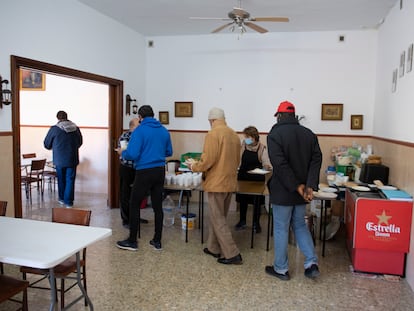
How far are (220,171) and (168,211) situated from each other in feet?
7.43

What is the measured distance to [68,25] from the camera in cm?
448

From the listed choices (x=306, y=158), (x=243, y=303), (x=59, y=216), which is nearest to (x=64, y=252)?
(x=59, y=216)

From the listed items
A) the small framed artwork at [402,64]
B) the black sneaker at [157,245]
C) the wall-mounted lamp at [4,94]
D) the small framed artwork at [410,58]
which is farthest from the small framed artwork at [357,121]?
the wall-mounted lamp at [4,94]

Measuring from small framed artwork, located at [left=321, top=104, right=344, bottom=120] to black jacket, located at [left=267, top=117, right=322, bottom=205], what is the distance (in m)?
2.83

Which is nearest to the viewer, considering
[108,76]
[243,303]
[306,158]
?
[243,303]

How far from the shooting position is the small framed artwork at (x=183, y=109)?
20.8 ft

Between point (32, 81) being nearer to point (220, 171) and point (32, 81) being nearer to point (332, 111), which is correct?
point (220, 171)

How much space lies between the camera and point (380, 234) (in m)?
3.30

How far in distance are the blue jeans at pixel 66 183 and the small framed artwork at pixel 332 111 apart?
4.17 metres

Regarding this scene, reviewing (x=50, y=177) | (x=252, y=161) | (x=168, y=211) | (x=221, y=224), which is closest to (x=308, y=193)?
(x=221, y=224)

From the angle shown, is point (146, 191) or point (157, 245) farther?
point (157, 245)

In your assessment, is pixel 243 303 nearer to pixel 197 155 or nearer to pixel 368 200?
pixel 368 200

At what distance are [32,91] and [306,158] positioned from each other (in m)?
5.82

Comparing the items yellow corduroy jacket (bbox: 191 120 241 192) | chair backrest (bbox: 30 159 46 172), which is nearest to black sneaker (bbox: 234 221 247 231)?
yellow corduroy jacket (bbox: 191 120 241 192)
